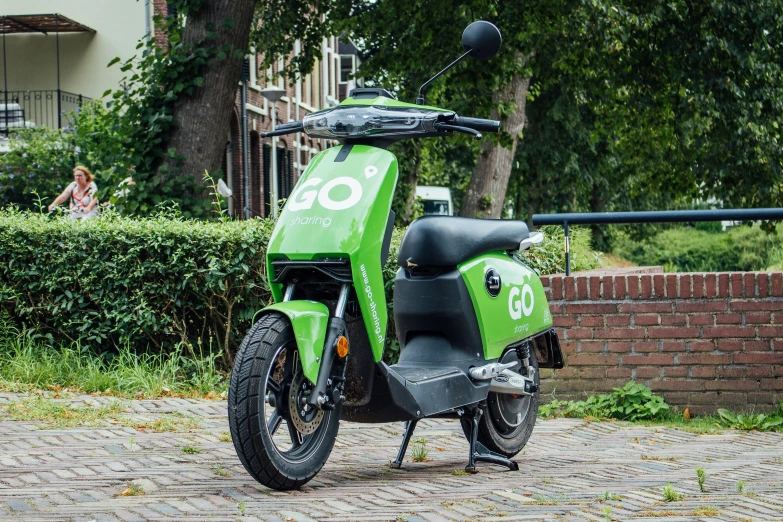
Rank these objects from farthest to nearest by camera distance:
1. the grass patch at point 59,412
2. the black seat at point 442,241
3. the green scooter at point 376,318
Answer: the grass patch at point 59,412
the black seat at point 442,241
the green scooter at point 376,318

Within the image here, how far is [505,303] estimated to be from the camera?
211 inches

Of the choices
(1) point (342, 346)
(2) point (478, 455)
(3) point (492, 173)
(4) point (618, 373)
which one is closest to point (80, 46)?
(3) point (492, 173)

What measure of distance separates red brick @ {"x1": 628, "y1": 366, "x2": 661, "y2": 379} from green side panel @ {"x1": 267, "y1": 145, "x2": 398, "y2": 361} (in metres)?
2.99

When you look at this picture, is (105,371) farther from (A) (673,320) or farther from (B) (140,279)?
(A) (673,320)

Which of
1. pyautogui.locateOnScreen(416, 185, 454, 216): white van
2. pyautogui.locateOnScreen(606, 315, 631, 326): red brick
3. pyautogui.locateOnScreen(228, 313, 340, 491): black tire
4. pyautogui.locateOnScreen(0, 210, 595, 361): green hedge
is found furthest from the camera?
pyautogui.locateOnScreen(416, 185, 454, 216): white van

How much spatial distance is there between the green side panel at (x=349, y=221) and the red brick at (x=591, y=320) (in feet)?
9.24

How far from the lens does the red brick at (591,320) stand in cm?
723

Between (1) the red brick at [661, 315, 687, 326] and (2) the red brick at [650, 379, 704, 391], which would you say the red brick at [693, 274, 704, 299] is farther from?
(2) the red brick at [650, 379, 704, 391]

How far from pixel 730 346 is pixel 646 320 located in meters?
0.52

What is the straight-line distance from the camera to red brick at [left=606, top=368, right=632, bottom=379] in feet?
23.6

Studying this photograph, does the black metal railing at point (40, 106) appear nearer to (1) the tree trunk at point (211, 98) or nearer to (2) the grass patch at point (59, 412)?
(1) the tree trunk at point (211, 98)

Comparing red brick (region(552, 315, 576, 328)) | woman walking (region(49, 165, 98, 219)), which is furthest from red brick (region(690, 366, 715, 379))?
woman walking (region(49, 165, 98, 219))

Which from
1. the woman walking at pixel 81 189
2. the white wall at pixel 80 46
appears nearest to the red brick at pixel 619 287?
the woman walking at pixel 81 189

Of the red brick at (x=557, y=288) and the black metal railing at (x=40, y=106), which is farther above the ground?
the black metal railing at (x=40, y=106)
